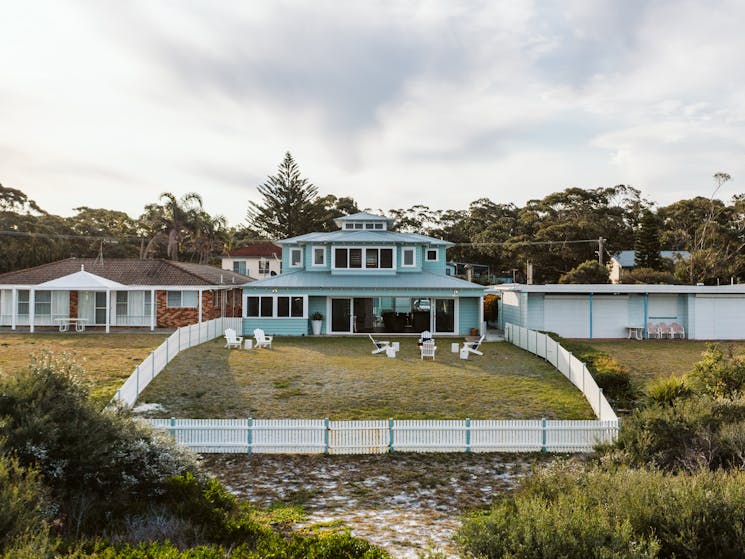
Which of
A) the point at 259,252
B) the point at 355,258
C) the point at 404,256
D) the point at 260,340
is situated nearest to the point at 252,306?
the point at 260,340

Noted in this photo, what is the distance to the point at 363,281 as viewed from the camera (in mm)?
28406

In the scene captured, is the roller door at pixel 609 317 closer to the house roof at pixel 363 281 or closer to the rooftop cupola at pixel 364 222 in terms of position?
the house roof at pixel 363 281

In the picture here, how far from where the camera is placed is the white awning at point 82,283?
26.9 meters

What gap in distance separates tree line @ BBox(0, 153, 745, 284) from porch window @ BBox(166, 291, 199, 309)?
19.3 m

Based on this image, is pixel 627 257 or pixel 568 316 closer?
pixel 568 316

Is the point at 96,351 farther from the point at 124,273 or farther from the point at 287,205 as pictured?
the point at 287,205

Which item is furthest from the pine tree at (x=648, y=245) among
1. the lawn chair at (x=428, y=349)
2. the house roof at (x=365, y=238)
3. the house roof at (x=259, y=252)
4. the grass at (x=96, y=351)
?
the grass at (x=96, y=351)

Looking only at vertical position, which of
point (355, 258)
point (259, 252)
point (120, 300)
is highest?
point (259, 252)

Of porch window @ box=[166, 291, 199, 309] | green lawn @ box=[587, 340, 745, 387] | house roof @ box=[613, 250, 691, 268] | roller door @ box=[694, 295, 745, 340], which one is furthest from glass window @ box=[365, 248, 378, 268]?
house roof @ box=[613, 250, 691, 268]

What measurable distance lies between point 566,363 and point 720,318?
49.5 ft

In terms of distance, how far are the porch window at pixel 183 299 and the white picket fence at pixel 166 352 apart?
9.52 feet

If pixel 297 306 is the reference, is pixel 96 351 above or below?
below

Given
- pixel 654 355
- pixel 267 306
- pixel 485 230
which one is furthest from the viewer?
pixel 485 230

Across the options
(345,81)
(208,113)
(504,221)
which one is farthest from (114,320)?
(504,221)
